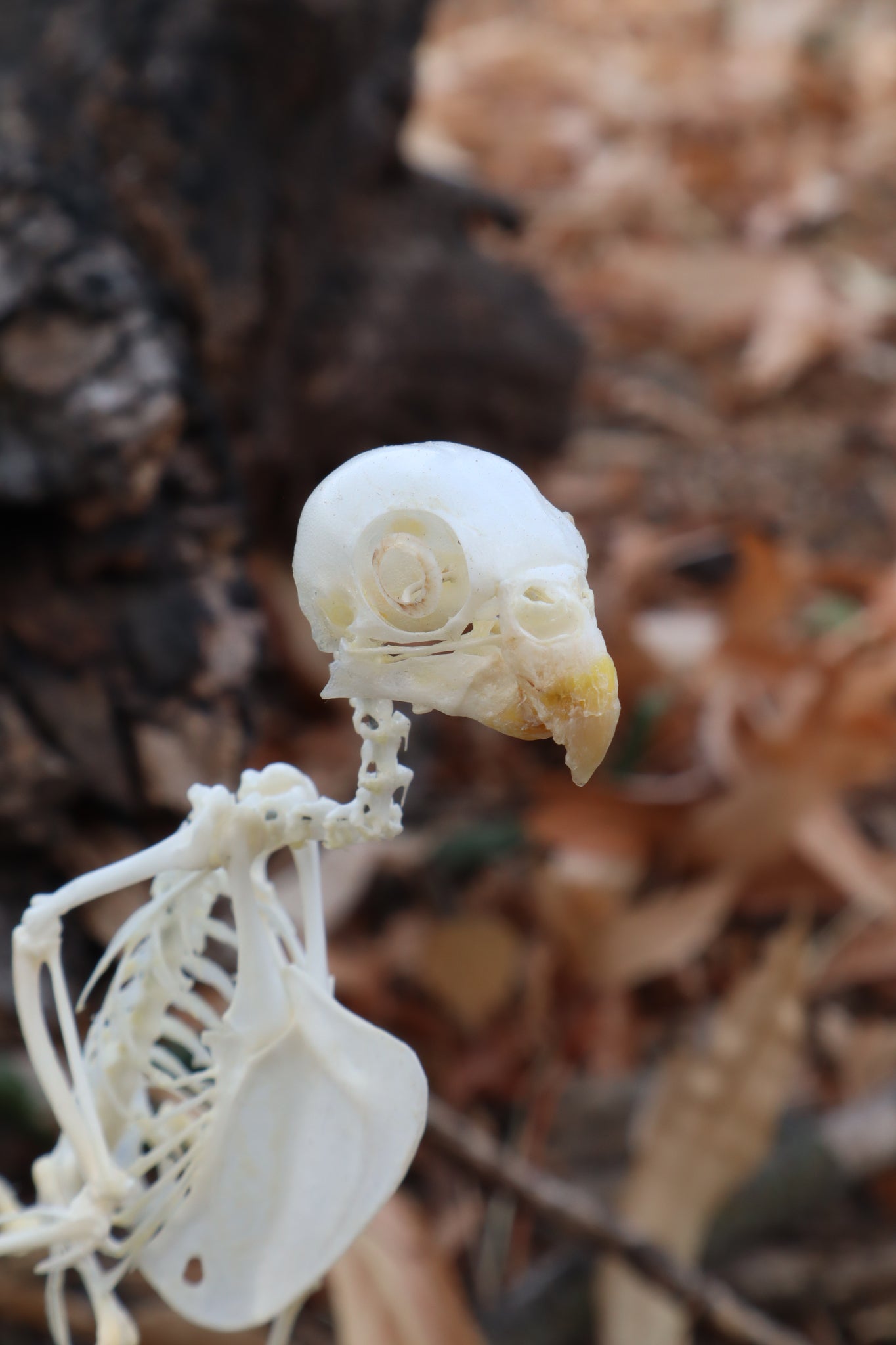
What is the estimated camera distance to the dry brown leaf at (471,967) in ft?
3.07

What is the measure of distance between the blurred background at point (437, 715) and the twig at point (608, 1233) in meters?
0.05

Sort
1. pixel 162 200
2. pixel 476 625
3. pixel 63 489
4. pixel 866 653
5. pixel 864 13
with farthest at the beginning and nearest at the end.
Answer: pixel 864 13 < pixel 866 653 < pixel 162 200 < pixel 63 489 < pixel 476 625

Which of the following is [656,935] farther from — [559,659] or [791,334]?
[791,334]

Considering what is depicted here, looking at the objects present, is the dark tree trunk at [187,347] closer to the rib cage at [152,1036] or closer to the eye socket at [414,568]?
the rib cage at [152,1036]

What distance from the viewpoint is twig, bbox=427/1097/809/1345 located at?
0.67 m

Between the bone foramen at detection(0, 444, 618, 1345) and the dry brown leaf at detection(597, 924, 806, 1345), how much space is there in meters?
0.32

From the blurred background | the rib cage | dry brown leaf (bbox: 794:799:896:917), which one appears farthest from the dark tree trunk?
dry brown leaf (bbox: 794:799:896:917)

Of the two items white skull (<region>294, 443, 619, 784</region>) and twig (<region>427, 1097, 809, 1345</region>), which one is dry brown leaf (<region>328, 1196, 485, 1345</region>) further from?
white skull (<region>294, 443, 619, 784</region>)

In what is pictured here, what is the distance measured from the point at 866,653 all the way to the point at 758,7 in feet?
7.18

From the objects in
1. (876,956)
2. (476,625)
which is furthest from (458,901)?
(476,625)

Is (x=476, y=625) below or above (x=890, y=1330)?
above

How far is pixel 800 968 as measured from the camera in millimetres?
791

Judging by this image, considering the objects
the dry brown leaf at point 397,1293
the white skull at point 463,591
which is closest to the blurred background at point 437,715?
the dry brown leaf at point 397,1293

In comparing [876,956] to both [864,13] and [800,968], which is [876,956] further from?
[864,13]
